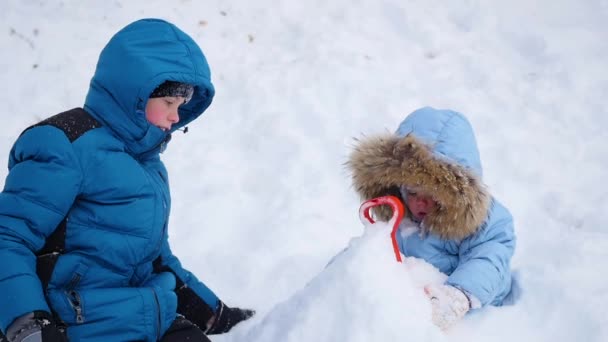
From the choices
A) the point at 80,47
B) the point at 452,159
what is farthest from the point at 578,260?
the point at 80,47

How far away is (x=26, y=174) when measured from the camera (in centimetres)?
190

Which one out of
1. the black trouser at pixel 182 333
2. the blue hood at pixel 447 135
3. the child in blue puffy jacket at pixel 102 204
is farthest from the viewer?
the blue hood at pixel 447 135

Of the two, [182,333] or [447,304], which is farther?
[182,333]

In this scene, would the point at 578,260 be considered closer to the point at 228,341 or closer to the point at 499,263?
the point at 499,263

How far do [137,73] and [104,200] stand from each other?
45 cm

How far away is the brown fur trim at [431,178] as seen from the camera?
7.92 ft

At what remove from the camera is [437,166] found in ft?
7.89

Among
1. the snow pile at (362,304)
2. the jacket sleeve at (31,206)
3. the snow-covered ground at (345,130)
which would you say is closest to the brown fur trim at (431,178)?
the snow-covered ground at (345,130)

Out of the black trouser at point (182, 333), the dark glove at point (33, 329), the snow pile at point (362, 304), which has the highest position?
the snow pile at point (362, 304)

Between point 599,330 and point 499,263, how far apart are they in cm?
50

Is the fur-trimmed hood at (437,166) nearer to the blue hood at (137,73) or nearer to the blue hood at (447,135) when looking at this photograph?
the blue hood at (447,135)

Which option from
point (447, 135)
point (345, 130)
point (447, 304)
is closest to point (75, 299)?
point (447, 304)

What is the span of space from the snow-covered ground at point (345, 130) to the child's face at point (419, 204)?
27 centimetres

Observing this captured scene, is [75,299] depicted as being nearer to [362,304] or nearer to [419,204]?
[362,304]
